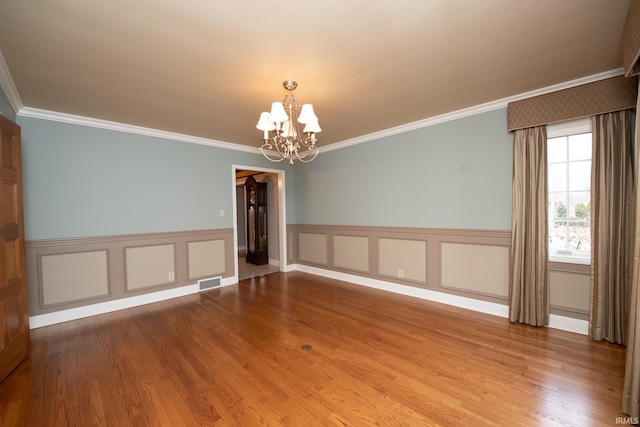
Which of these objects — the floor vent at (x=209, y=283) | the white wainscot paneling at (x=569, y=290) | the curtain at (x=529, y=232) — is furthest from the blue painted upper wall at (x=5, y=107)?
the white wainscot paneling at (x=569, y=290)

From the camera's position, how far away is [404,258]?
4129 mm

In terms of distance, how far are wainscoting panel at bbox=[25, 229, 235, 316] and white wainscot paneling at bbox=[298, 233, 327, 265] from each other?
163 cm

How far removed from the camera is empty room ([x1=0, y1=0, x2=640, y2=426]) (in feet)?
5.82

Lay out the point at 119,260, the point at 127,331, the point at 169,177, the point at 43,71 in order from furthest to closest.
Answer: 1. the point at 169,177
2. the point at 119,260
3. the point at 127,331
4. the point at 43,71

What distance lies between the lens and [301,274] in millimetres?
5535

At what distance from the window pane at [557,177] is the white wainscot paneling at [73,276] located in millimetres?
5567

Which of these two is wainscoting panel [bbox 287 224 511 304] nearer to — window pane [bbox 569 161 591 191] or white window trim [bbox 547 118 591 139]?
window pane [bbox 569 161 591 191]

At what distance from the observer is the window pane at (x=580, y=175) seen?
9.04 ft

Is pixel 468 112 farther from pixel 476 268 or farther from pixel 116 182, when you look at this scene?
pixel 116 182

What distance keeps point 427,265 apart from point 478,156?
1.61 m

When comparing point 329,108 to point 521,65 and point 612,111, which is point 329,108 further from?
point 612,111

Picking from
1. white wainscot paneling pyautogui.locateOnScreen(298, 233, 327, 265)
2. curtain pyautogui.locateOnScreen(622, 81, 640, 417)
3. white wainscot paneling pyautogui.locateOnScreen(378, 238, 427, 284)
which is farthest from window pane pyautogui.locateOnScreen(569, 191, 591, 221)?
white wainscot paneling pyautogui.locateOnScreen(298, 233, 327, 265)

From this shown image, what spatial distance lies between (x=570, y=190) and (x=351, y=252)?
10.1 ft

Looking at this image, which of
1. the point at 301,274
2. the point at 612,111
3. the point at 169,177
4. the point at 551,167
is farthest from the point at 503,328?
the point at 169,177
